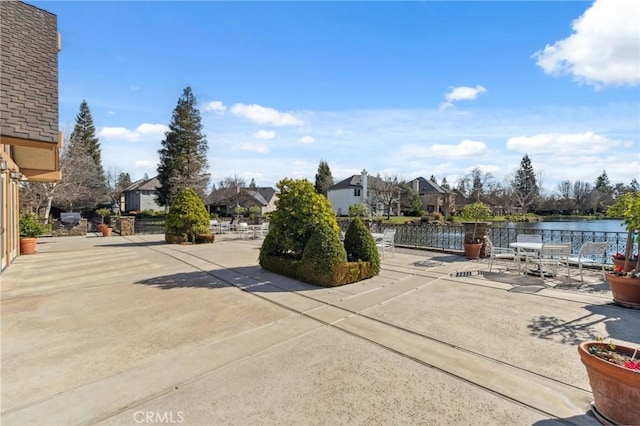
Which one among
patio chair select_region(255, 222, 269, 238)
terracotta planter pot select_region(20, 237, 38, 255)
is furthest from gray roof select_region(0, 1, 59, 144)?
patio chair select_region(255, 222, 269, 238)

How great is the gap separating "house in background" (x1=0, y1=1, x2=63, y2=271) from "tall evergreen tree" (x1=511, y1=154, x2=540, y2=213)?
53.7 meters

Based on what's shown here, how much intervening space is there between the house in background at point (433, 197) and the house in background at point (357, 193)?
246 inches

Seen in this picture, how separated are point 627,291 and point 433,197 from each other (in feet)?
152

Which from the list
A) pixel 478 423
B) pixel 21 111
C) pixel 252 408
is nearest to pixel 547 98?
pixel 478 423

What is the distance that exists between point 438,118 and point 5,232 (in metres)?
15.3

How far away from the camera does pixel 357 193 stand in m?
47.1

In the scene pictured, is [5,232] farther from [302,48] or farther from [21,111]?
[302,48]

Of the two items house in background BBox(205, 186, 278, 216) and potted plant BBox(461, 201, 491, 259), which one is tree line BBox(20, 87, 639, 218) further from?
potted plant BBox(461, 201, 491, 259)

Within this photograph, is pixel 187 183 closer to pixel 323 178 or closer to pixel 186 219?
pixel 186 219

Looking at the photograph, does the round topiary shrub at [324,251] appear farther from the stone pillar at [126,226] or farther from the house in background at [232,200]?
the house in background at [232,200]

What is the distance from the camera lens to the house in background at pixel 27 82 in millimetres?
5188

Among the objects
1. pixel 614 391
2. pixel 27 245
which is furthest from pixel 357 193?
pixel 614 391

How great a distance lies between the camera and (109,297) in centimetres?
559

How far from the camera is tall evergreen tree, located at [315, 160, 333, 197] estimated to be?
55219mm
